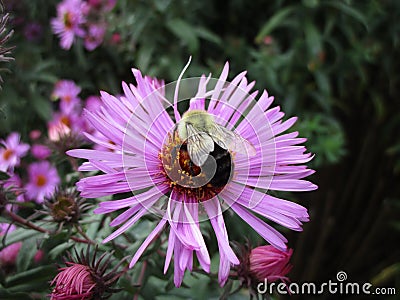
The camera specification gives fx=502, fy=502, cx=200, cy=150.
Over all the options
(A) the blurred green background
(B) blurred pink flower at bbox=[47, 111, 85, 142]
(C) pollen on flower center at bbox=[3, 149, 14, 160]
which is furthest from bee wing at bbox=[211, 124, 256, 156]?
(A) the blurred green background

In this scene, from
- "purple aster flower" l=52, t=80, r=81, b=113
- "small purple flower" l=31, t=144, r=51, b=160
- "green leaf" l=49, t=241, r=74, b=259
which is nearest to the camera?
"green leaf" l=49, t=241, r=74, b=259

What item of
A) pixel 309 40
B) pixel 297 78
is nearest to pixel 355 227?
pixel 297 78

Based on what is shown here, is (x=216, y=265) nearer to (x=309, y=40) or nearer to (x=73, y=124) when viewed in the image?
(x=73, y=124)

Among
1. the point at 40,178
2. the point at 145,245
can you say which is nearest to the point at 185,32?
the point at 40,178

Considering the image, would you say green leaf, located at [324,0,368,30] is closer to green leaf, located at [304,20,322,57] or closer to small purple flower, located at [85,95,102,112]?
green leaf, located at [304,20,322,57]

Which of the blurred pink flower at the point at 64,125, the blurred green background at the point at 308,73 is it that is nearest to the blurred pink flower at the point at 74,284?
the blurred pink flower at the point at 64,125
